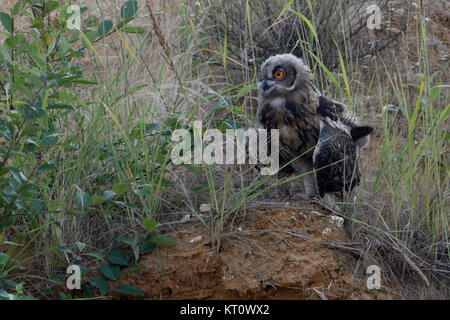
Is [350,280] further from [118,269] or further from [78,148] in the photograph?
[78,148]

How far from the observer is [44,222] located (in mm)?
2074

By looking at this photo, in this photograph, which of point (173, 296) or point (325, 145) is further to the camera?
point (325, 145)

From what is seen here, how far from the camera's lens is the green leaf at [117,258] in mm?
2051

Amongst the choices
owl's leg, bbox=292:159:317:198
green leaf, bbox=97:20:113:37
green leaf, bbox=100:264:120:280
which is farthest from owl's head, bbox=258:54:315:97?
green leaf, bbox=100:264:120:280

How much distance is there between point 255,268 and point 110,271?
0.59 meters

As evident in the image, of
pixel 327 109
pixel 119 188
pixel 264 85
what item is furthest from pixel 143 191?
pixel 327 109

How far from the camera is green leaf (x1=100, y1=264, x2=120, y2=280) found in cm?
201

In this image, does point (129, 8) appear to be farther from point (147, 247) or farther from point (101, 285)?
point (101, 285)

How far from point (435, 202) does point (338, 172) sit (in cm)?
46

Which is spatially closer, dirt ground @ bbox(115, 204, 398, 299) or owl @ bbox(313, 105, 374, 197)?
dirt ground @ bbox(115, 204, 398, 299)

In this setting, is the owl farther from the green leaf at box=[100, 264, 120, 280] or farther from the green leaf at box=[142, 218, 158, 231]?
the green leaf at box=[100, 264, 120, 280]

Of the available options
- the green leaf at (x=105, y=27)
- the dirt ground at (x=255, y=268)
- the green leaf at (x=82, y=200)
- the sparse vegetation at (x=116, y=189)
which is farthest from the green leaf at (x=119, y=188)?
the green leaf at (x=105, y=27)

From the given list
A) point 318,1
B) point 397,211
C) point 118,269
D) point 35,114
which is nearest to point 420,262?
point 397,211

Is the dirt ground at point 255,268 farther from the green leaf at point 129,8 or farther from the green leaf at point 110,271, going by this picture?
the green leaf at point 129,8
